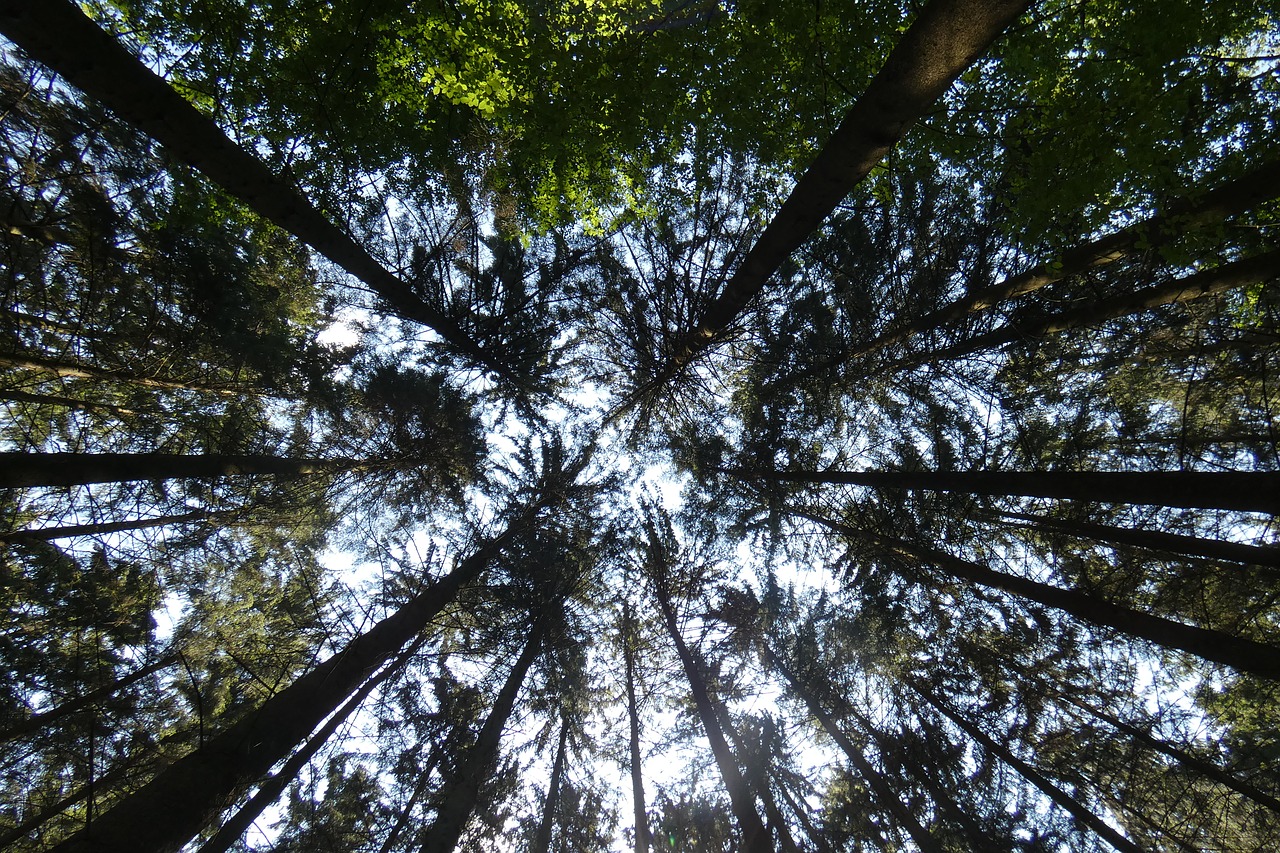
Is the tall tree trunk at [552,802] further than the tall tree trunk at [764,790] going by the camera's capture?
Yes

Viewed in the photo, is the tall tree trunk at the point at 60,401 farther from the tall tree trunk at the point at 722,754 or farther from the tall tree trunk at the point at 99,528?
the tall tree trunk at the point at 722,754

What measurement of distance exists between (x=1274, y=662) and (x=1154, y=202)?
4.72m

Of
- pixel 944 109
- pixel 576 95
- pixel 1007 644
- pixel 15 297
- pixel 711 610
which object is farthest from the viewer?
pixel 711 610

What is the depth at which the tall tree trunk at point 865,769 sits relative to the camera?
840 cm

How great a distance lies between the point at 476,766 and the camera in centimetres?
684

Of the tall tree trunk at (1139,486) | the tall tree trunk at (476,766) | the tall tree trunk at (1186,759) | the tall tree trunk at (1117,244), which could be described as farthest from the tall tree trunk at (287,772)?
the tall tree trunk at (1186,759)

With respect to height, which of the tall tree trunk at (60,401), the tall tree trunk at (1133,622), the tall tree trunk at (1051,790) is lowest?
the tall tree trunk at (1051,790)

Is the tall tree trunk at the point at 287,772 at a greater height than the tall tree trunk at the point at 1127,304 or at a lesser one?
lesser

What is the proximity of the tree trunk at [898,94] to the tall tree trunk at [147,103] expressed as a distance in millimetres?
4525

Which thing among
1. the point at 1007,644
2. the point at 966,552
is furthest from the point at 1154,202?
the point at 1007,644

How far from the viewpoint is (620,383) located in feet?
34.5

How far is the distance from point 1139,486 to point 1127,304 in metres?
2.90

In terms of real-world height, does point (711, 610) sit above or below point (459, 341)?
below

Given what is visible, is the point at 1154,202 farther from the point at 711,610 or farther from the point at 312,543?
the point at 312,543
